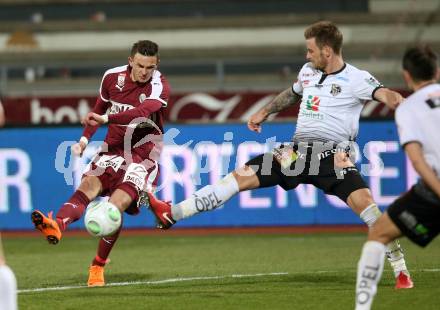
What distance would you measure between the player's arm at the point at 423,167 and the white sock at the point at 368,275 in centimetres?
58

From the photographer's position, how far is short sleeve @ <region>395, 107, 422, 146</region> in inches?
240

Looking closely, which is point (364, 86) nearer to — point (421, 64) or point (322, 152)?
point (322, 152)

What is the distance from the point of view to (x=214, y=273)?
32.0 feet

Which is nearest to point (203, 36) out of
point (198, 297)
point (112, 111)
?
point (112, 111)

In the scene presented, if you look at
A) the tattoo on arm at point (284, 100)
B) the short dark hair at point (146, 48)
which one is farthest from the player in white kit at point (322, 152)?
the short dark hair at point (146, 48)

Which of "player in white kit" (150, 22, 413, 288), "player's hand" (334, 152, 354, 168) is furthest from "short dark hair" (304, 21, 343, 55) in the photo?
"player's hand" (334, 152, 354, 168)

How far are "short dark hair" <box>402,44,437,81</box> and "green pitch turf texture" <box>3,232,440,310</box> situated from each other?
1.94 meters

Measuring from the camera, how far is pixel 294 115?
55.1 ft

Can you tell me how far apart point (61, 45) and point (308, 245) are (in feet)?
38.9

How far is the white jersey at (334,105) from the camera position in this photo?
844 centimetres

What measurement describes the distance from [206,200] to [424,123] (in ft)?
8.47

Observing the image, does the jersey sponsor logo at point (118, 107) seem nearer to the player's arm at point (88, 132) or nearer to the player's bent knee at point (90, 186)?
the player's arm at point (88, 132)

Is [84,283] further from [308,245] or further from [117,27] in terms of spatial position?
[117,27]

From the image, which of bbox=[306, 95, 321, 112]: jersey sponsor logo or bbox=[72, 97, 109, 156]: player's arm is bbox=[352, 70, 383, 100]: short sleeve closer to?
bbox=[306, 95, 321, 112]: jersey sponsor logo
